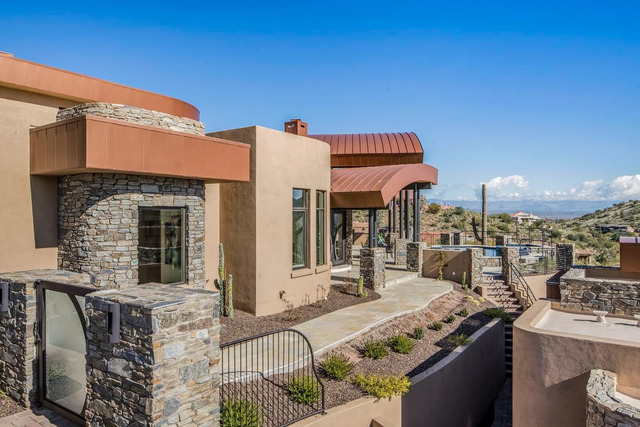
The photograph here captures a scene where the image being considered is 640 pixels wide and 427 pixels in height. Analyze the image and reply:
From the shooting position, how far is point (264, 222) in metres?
11.0

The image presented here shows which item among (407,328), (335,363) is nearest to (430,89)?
(407,328)

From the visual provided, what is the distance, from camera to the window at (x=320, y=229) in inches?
531

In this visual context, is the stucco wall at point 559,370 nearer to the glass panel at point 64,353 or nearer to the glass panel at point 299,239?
the glass panel at point 64,353

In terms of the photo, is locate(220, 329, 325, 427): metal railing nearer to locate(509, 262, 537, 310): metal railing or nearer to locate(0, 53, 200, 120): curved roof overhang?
locate(0, 53, 200, 120): curved roof overhang

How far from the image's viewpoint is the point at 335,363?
26.3 ft

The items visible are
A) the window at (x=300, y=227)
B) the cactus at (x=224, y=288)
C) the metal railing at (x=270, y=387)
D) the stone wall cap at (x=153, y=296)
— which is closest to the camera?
the stone wall cap at (x=153, y=296)

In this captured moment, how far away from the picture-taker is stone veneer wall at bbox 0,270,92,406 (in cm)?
613

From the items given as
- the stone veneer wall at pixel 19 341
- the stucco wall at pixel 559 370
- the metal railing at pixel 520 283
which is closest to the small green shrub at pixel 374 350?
the stucco wall at pixel 559 370

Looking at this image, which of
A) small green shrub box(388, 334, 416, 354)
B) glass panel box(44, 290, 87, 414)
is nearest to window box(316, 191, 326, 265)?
small green shrub box(388, 334, 416, 354)

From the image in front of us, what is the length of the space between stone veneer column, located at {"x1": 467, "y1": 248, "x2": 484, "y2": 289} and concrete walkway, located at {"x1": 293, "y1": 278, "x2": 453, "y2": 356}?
1.25 m

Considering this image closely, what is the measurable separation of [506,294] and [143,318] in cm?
1577

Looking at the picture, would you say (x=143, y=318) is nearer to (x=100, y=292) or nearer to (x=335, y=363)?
(x=100, y=292)

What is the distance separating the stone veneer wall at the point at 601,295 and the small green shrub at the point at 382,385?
13.6 feet

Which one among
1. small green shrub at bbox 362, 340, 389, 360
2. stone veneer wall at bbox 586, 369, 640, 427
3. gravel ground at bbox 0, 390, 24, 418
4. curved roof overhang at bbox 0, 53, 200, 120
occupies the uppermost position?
curved roof overhang at bbox 0, 53, 200, 120
